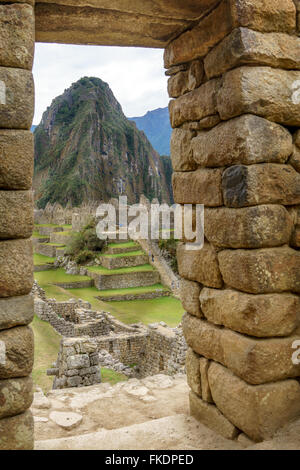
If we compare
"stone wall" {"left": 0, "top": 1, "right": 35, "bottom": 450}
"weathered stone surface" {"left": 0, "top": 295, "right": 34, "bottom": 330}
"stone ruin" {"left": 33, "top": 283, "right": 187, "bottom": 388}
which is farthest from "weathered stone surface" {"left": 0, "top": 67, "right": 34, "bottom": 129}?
"stone ruin" {"left": 33, "top": 283, "right": 187, "bottom": 388}

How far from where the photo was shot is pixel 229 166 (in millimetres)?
3627

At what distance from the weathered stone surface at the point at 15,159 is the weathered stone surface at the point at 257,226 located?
160cm

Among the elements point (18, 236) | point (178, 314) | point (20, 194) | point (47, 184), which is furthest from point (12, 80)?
point (47, 184)

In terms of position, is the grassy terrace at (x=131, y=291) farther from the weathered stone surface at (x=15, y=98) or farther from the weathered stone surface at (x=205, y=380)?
the weathered stone surface at (x=15, y=98)

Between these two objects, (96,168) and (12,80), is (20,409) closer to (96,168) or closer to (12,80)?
(12,80)

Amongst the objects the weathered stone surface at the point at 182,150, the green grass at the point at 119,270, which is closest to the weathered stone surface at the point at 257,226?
the weathered stone surface at the point at 182,150

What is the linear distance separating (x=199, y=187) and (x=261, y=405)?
6.28 ft

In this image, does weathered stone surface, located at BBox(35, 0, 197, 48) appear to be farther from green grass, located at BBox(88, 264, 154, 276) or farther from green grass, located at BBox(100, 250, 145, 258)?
green grass, located at BBox(100, 250, 145, 258)

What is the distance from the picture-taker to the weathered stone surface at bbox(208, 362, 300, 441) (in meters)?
3.34

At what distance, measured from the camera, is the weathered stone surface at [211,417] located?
12.1ft

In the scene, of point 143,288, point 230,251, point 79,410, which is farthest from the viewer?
point 143,288

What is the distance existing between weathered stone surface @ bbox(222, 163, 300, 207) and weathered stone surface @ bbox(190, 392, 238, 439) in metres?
1.83

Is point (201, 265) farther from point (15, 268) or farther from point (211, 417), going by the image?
point (15, 268)

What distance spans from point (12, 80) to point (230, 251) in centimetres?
206
